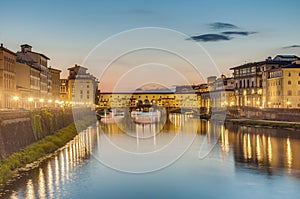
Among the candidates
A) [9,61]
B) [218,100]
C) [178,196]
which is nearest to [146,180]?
[178,196]

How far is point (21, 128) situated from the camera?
29844mm

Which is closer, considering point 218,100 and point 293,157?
point 293,157

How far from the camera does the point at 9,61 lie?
53719mm

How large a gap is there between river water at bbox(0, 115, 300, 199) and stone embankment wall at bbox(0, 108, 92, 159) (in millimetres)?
2057

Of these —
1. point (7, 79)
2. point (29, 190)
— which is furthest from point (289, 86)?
point (29, 190)

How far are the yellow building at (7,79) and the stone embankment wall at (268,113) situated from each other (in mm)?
33517

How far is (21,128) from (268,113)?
142 ft

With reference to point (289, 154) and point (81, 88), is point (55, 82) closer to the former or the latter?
point (81, 88)

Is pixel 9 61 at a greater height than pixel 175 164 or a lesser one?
greater

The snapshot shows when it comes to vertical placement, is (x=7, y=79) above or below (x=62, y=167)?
above

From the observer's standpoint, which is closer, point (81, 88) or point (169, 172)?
point (169, 172)

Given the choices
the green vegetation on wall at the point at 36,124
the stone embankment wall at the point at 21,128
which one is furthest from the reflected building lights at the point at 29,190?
the green vegetation on wall at the point at 36,124

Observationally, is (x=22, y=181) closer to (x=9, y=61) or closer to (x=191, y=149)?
(x=191, y=149)

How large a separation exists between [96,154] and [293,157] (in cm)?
1435
